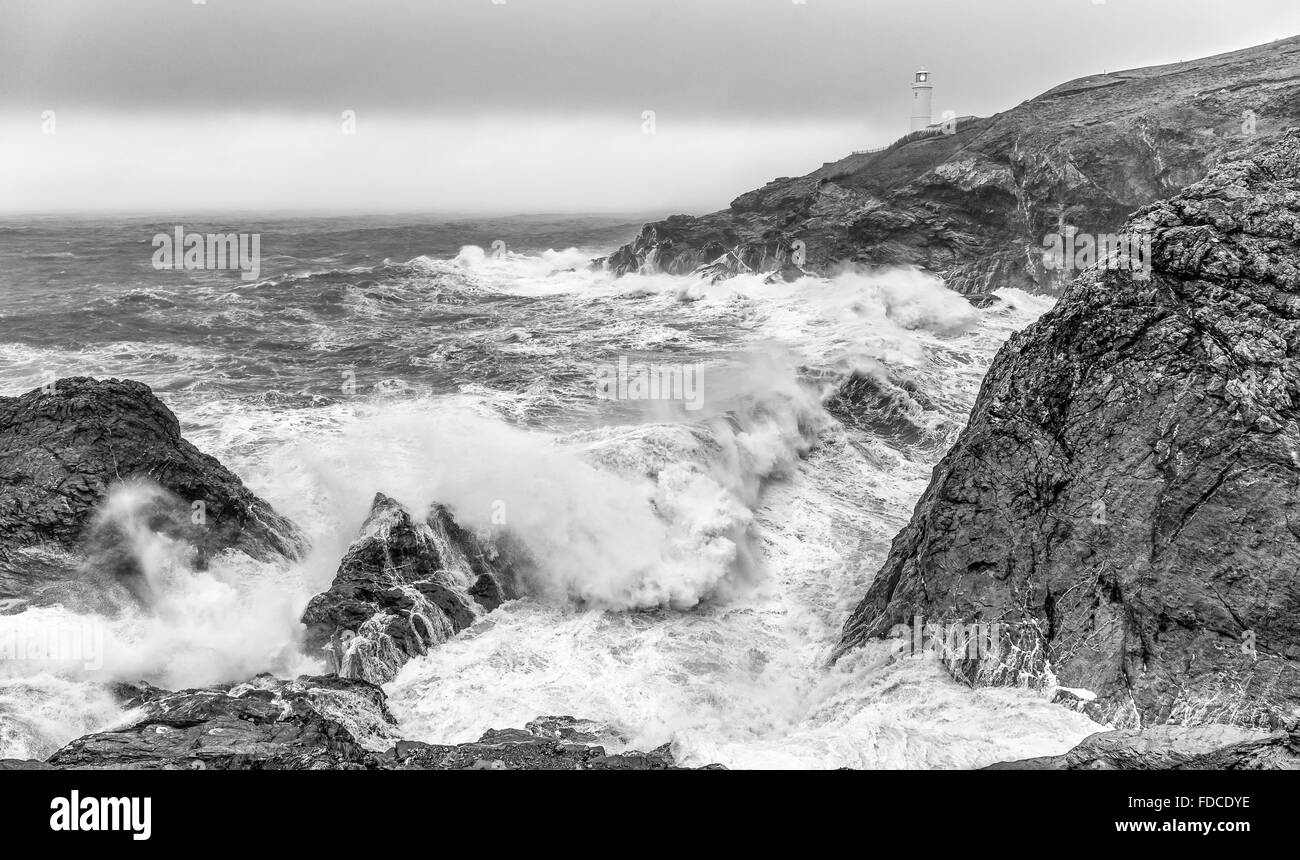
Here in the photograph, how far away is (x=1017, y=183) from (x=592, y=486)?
33022mm

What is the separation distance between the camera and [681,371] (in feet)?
82.5

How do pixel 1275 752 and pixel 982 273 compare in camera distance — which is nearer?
pixel 1275 752

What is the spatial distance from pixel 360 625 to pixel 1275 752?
1028 centimetres

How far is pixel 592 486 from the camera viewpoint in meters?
15.9

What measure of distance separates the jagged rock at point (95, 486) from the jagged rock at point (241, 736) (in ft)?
A: 11.8

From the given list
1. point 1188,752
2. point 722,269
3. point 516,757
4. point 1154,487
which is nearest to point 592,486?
point 516,757

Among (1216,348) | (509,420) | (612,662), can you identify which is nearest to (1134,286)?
(1216,348)

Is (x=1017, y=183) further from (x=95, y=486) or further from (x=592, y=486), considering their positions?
(x=95, y=486)

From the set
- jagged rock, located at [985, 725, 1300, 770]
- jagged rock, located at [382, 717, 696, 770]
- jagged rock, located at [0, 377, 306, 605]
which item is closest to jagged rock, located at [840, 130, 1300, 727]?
jagged rock, located at [985, 725, 1300, 770]

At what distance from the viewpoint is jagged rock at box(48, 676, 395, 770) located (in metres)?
6.48

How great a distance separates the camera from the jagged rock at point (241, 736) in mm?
6477

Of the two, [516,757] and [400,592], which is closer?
[516,757]

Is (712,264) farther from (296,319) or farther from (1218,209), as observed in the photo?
Result: (1218,209)

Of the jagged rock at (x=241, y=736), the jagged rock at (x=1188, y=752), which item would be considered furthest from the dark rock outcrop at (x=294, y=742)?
the jagged rock at (x=1188, y=752)
